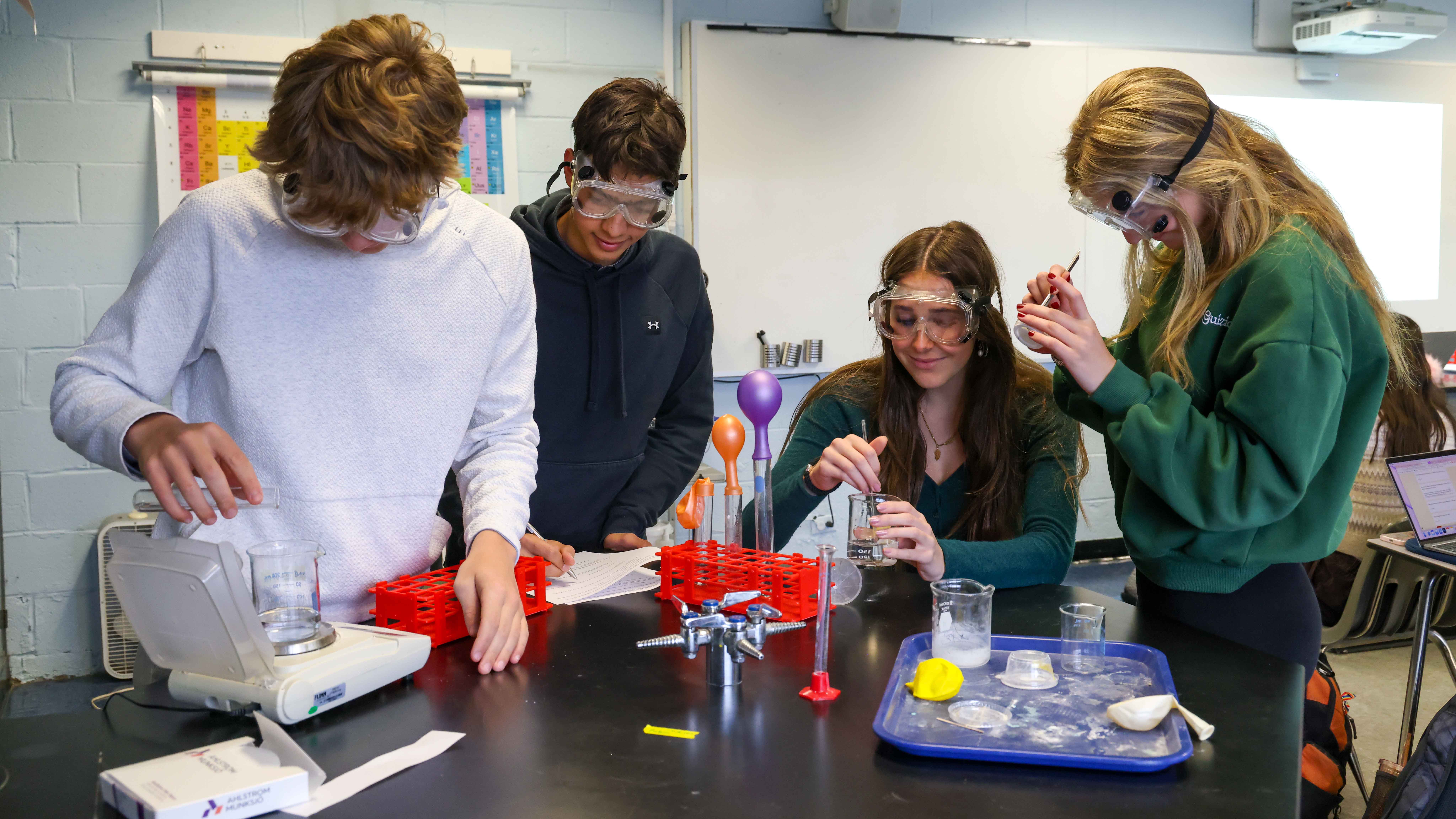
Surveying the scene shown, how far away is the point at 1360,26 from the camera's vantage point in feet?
13.8

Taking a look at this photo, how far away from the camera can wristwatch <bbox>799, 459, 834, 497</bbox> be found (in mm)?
1788

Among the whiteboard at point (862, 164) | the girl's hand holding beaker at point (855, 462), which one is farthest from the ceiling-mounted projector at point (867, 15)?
the girl's hand holding beaker at point (855, 462)

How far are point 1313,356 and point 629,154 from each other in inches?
42.9

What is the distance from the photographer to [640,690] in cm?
117

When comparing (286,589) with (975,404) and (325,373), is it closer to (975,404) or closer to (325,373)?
(325,373)

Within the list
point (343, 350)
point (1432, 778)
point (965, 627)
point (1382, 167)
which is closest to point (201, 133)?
point (343, 350)

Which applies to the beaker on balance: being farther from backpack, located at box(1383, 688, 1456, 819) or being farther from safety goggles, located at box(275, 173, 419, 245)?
backpack, located at box(1383, 688, 1456, 819)

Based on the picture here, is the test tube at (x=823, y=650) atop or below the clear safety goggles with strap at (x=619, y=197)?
below

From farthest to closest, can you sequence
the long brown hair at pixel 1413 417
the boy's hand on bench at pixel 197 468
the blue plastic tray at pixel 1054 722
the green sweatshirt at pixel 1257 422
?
the long brown hair at pixel 1413 417 < the green sweatshirt at pixel 1257 422 < the boy's hand on bench at pixel 197 468 < the blue plastic tray at pixel 1054 722

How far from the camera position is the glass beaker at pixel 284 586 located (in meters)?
1.17

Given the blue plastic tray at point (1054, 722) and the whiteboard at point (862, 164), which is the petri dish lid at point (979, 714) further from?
the whiteboard at point (862, 164)

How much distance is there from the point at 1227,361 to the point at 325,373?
123 cm

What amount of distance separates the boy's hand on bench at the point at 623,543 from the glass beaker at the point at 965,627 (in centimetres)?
76

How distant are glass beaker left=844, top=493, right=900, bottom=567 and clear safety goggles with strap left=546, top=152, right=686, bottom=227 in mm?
627
